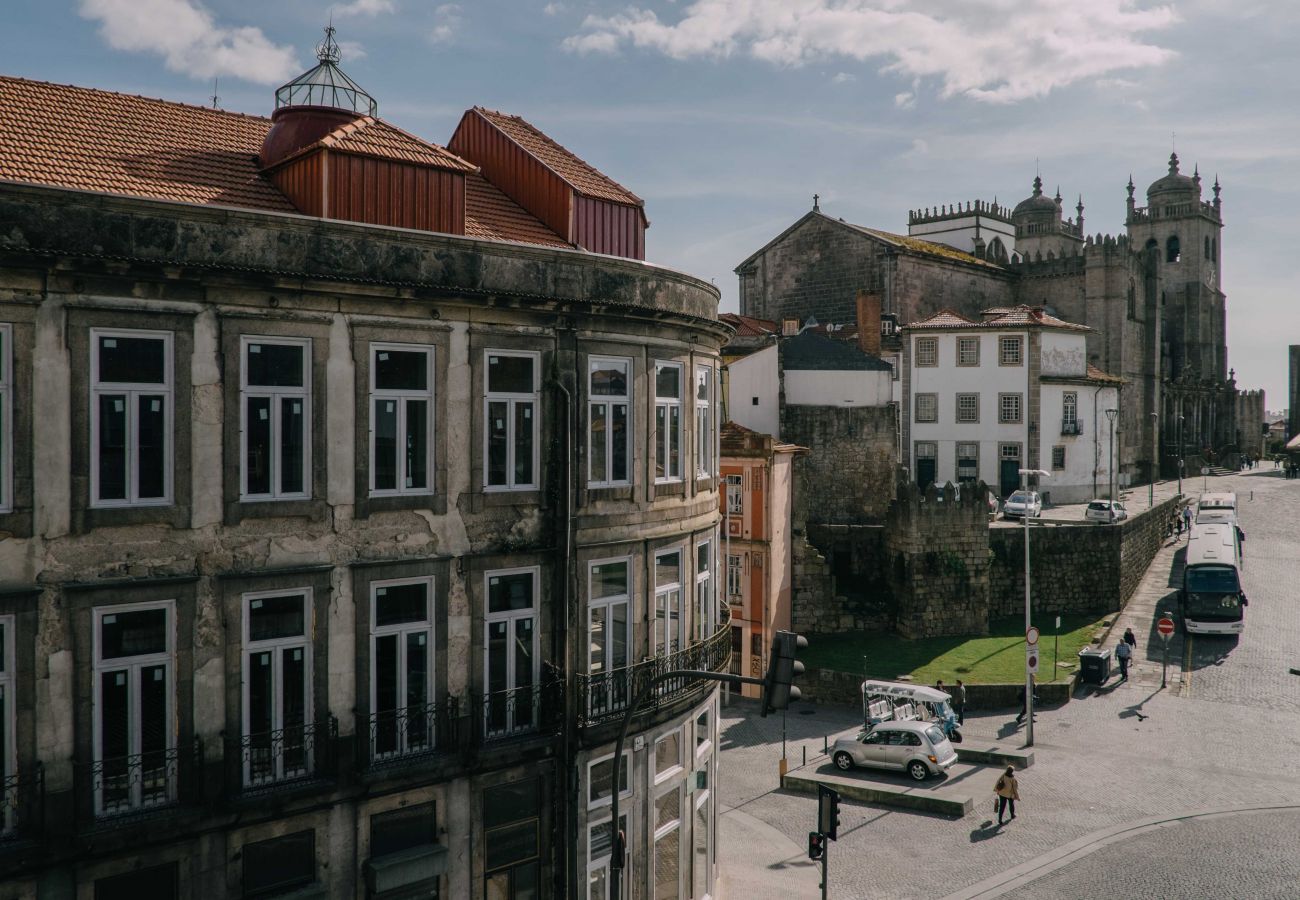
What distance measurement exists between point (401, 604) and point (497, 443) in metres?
2.50

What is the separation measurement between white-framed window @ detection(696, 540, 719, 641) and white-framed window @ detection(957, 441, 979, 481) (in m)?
38.7

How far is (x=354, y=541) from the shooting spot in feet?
42.3

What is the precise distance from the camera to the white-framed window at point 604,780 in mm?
14801

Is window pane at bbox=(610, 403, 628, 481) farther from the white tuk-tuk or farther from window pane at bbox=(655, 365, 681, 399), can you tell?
the white tuk-tuk

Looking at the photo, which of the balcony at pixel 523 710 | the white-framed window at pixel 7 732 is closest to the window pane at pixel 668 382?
the balcony at pixel 523 710

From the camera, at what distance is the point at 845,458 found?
147 ft

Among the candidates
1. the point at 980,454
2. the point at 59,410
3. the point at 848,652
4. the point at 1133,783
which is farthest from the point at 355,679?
the point at 980,454

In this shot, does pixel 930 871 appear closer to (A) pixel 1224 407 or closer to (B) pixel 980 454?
(B) pixel 980 454

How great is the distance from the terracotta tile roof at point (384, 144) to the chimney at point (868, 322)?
3729 centimetres

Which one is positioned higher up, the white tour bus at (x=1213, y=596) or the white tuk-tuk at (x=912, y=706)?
the white tour bus at (x=1213, y=596)

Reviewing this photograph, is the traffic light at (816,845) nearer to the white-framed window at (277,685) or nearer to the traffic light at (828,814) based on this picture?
the traffic light at (828,814)

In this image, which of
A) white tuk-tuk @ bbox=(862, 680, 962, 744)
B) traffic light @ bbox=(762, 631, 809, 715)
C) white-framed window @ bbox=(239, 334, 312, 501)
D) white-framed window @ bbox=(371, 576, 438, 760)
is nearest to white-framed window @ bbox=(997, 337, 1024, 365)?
white tuk-tuk @ bbox=(862, 680, 962, 744)

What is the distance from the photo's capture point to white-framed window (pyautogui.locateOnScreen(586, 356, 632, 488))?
1502cm

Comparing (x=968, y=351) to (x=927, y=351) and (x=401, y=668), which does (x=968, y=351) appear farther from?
(x=401, y=668)
